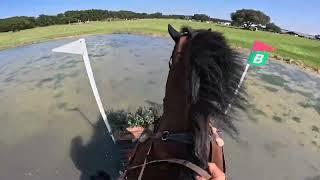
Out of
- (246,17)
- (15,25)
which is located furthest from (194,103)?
(246,17)

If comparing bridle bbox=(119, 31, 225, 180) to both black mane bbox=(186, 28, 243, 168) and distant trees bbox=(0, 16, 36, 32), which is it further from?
distant trees bbox=(0, 16, 36, 32)

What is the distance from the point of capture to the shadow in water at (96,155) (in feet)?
23.4

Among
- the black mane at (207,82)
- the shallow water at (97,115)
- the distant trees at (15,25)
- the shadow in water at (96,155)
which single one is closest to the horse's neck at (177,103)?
the black mane at (207,82)

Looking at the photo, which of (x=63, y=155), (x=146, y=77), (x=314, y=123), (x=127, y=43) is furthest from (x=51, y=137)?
(x=127, y=43)

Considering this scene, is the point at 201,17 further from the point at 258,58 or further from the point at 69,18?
the point at 258,58

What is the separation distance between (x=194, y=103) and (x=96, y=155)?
523cm

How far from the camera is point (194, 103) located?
2.72m

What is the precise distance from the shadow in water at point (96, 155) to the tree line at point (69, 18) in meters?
28.2

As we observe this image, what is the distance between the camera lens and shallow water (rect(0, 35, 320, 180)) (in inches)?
294

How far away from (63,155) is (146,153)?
15.8 feet

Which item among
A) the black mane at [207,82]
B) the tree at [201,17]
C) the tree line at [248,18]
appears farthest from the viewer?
the tree line at [248,18]

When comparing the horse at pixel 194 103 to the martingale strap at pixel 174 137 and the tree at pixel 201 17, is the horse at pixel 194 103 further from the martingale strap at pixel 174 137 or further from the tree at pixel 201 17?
the tree at pixel 201 17

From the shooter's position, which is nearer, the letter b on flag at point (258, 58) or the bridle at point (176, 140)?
the bridle at point (176, 140)

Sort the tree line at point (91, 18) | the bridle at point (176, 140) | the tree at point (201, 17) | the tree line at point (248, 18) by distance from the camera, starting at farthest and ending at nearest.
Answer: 1. the tree line at point (248, 18)
2. the tree at point (201, 17)
3. the tree line at point (91, 18)
4. the bridle at point (176, 140)
